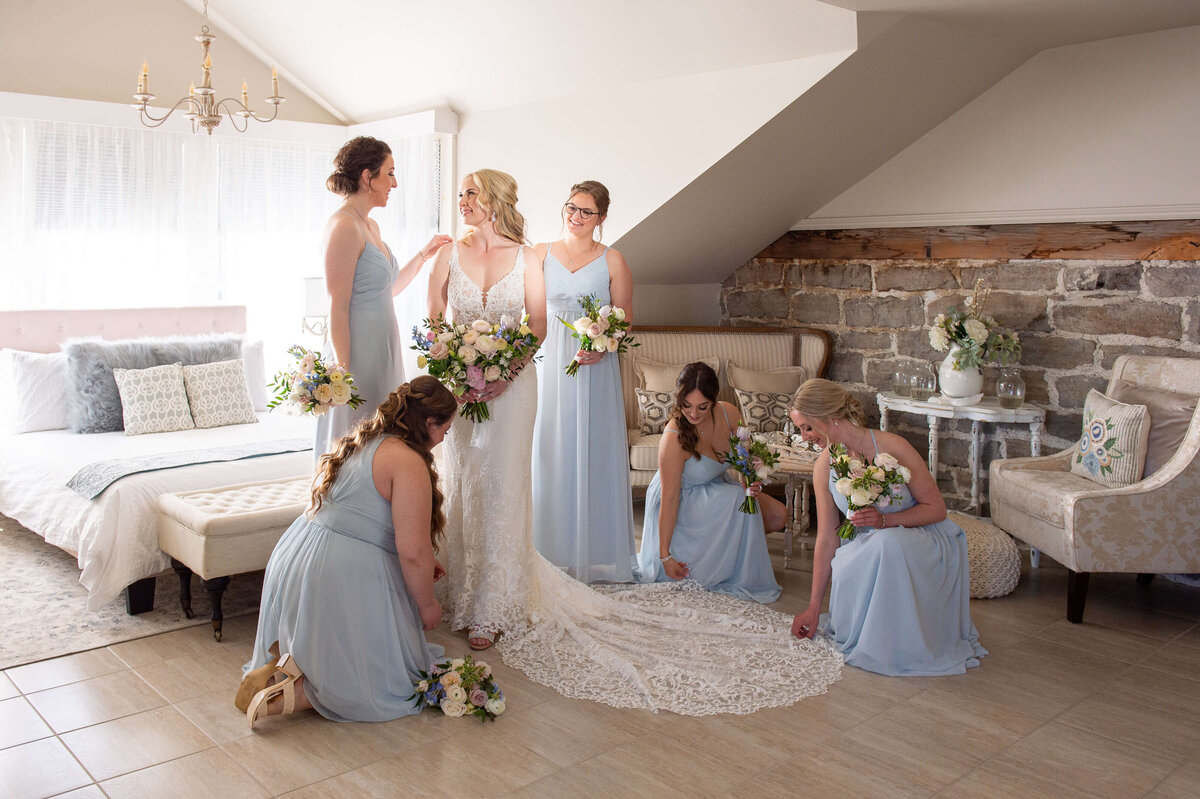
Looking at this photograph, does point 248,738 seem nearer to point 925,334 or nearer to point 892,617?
point 892,617

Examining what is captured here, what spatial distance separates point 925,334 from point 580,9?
271 centimetres

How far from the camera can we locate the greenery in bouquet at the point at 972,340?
17.4ft

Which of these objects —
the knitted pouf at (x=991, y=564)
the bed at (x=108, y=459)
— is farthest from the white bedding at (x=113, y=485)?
the knitted pouf at (x=991, y=564)

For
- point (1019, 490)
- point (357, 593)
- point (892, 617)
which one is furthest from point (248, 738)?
point (1019, 490)

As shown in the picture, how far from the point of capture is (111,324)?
6.10m

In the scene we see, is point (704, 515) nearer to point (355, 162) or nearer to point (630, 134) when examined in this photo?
point (355, 162)

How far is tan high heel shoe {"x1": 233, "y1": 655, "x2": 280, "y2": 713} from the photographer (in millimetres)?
3164

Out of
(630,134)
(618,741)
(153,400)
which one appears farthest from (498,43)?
(618,741)

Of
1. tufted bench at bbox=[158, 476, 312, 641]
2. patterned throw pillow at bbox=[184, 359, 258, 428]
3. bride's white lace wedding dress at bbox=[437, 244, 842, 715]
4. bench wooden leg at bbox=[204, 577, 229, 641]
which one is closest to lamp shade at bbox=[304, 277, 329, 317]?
patterned throw pillow at bbox=[184, 359, 258, 428]

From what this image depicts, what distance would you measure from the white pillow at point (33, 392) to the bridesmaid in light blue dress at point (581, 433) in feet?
9.29

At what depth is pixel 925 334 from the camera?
595 centimetres

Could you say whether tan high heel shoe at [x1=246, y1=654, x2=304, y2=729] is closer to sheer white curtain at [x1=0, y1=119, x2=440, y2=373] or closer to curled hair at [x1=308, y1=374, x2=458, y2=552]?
curled hair at [x1=308, y1=374, x2=458, y2=552]

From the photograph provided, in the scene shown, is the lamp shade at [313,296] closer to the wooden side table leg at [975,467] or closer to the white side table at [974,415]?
the white side table at [974,415]

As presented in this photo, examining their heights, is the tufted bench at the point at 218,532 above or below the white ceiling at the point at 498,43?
below
